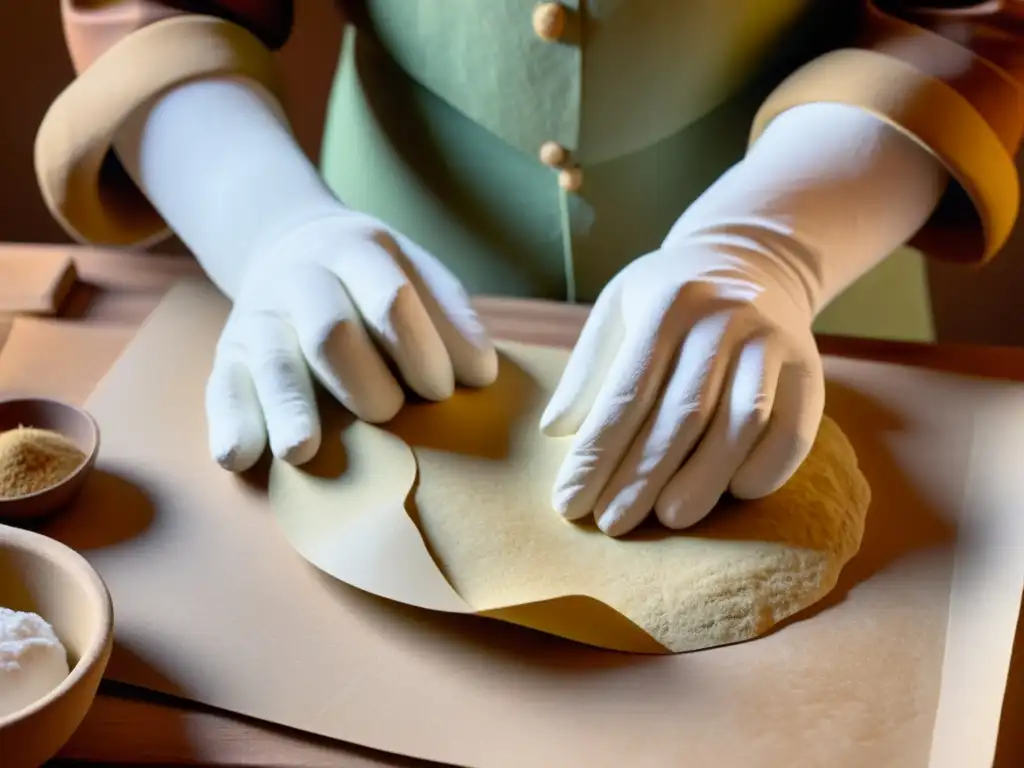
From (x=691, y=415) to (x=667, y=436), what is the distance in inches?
0.7

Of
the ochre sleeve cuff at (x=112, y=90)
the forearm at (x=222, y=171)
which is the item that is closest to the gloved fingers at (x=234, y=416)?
the forearm at (x=222, y=171)

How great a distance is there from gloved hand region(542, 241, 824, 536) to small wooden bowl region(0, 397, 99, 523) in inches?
10.4

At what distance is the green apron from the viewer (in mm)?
751

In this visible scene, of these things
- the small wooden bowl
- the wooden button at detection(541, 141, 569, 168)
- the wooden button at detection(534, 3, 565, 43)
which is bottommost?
the small wooden bowl

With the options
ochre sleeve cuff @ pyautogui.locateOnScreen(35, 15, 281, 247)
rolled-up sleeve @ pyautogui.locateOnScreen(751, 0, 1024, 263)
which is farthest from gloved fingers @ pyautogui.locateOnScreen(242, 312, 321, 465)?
rolled-up sleeve @ pyautogui.locateOnScreen(751, 0, 1024, 263)

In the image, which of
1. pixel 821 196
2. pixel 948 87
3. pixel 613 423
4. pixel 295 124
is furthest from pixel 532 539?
pixel 295 124

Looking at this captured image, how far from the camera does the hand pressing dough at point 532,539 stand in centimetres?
55

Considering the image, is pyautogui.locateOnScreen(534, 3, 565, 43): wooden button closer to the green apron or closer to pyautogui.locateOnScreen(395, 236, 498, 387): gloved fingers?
the green apron

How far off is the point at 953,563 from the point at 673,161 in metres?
0.37

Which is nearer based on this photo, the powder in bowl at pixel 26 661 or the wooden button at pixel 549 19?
the powder in bowl at pixel 26 661

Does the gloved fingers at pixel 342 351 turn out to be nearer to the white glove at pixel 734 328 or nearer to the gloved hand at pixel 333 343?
the gloved hand at pixel 333 343

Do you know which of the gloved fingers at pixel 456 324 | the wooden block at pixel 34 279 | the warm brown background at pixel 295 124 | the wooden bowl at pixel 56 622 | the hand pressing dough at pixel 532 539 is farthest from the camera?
the warm brown background at pixel 295 124

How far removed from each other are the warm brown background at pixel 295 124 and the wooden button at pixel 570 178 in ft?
1.80

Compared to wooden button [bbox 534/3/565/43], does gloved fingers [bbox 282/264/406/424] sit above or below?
below
